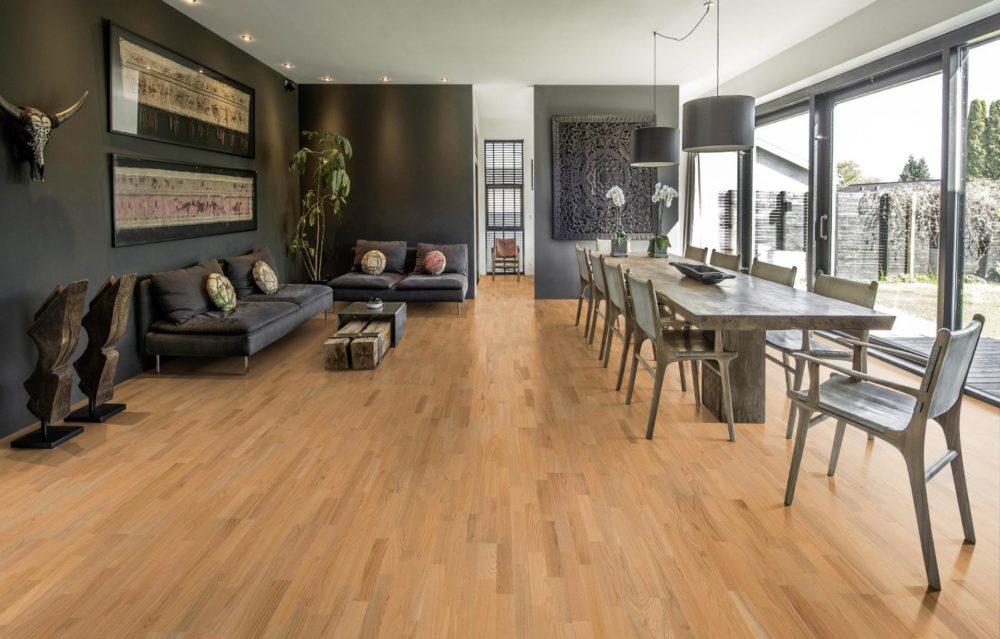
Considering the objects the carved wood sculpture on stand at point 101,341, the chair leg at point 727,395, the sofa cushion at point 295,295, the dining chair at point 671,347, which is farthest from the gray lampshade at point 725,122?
the sofa cushion at point 295,295

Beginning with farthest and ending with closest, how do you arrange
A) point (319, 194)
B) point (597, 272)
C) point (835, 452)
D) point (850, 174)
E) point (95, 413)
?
point (319, 194)
point (850, 174)
point (597, 272)
point (95, 413)
point (835, 452)

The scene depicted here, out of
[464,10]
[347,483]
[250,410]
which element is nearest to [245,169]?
[464,10]

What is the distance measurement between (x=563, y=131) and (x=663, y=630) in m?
8.23

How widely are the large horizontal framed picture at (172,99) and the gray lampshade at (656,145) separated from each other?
388 centimetres

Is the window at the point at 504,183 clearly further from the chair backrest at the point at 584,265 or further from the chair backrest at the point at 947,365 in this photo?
the chair backrest at the point at 947,365

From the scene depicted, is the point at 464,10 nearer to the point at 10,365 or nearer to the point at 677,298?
the point at 677,298

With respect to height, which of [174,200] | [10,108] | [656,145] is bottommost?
[174,200]

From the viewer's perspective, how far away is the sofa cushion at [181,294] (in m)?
5.43

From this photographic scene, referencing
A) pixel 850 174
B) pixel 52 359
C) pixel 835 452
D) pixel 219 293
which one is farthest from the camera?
pixel 850 174

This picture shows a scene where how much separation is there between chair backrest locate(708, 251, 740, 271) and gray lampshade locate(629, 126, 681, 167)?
1138 millimetres

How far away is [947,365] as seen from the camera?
2309 millimetres

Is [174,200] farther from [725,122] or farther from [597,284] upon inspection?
[725,122]

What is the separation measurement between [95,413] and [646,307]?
3216mm

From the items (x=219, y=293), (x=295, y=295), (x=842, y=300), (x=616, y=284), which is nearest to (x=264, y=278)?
(x=295, y=295)
